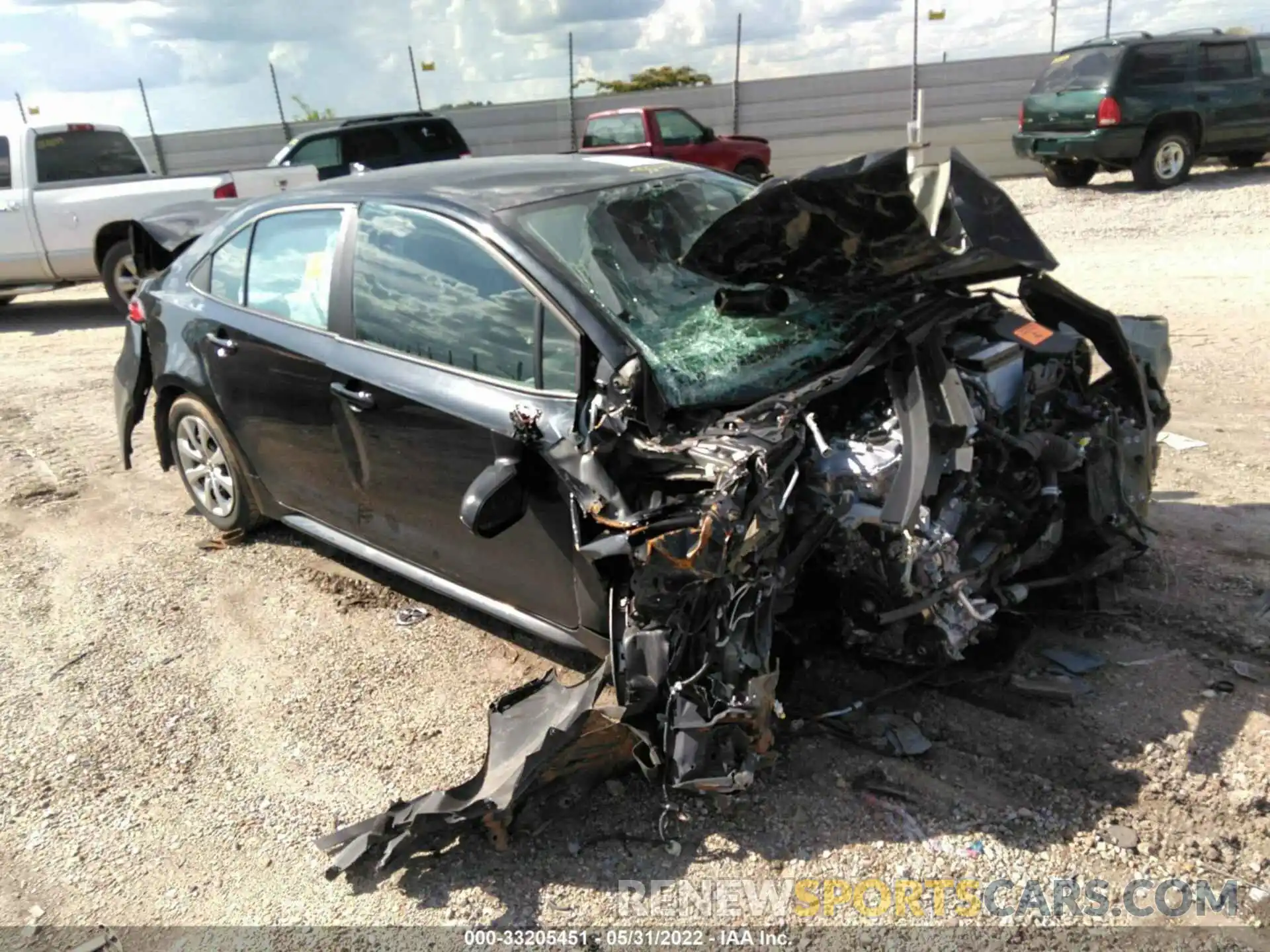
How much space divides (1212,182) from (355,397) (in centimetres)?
1423

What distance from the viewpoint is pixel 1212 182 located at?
13789 mm

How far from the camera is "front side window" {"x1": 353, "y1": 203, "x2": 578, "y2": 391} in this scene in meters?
3.25

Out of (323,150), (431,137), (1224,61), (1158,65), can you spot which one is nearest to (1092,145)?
(1158,65)

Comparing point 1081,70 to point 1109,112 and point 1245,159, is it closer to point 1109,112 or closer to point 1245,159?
point 1109,112

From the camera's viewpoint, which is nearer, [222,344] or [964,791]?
[964,791]

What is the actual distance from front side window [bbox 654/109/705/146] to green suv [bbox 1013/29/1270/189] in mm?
5131

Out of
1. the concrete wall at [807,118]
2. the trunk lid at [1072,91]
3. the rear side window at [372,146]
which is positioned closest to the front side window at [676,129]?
the concrete wall at [807,118]

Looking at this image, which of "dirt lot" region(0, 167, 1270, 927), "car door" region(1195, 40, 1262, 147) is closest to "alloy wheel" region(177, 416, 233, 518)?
"dirt lot" region(0, 167, 1270, 927)

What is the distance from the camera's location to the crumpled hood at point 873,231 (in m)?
2.99

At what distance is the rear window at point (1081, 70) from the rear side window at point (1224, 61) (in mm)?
1353

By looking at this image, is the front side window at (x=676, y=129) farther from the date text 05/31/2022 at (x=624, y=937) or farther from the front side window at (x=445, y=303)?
the date text 05/31/2022 at (x=624, y=937)

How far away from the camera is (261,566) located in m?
4.82

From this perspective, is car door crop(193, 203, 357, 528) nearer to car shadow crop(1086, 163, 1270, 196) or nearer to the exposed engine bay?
the exposed engine bay

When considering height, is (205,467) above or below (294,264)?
below
